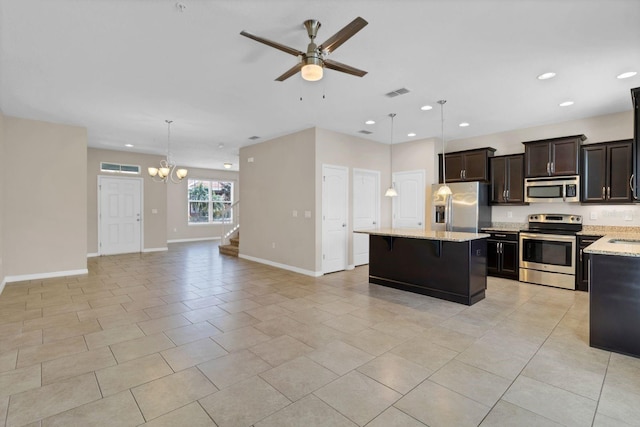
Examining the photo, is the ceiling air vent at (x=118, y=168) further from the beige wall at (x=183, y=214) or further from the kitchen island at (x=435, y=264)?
the kitchen island at (x=435, y=264)

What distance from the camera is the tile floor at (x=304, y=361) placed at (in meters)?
2.06

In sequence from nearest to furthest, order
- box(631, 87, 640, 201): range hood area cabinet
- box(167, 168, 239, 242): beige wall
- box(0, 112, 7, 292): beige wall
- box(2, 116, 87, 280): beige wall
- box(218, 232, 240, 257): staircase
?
box(631, 87, 640, 201): range hood area cabinet, box(0, 112, 7, 292): beige wall, box(2, 116, 87, 280): beige wall, box(218, 232, 240, 257): staircase, box(167, 168, 239, 242): beige wall

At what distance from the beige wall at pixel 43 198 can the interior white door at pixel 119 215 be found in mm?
2522

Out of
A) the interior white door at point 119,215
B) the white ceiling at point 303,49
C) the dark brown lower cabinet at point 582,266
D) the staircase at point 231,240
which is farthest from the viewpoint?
the staircase at point 231,240

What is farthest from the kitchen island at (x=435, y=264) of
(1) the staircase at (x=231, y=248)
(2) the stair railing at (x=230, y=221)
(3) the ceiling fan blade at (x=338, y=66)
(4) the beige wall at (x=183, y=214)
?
(4) the beige wall at (x=183, y=214)

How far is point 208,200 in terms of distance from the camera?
1233 centimetres

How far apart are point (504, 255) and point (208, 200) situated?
10.2 meters

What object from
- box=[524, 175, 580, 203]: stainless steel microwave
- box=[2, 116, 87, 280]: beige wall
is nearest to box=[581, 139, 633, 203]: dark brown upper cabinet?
box=[524, 175, 580, 203]: stainless steel microwave

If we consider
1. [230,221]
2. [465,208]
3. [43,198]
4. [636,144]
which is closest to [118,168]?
[43,198]

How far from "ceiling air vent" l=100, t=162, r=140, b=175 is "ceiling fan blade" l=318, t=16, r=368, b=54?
8.27 metres

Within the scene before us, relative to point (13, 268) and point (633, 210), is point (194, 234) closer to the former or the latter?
point (13, 268)

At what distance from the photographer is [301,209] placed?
20.5ft

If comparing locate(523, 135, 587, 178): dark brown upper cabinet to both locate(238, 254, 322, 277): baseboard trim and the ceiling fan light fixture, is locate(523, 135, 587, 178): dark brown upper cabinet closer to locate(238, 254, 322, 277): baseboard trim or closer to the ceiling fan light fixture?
locate(238, 254, 322, 277): baseboard trim

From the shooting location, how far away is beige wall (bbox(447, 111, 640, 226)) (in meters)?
5.01
